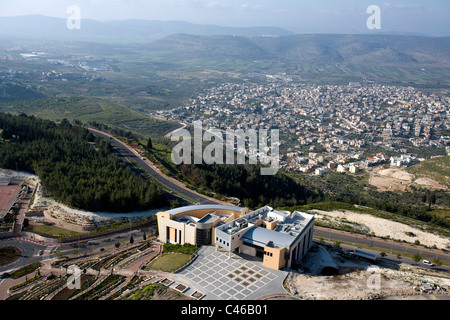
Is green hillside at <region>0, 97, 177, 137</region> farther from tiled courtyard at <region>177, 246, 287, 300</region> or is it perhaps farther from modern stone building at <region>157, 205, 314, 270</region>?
tiled courtyard at <region>177, 246, 287, 300</region>

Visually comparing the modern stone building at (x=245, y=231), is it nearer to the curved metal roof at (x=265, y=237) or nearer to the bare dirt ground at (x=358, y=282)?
the curved metal roof at (x=265, y=237)

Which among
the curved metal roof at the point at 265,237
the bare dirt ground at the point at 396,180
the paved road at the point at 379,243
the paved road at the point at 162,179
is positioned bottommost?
the bare dirt ground at the point at 396,180

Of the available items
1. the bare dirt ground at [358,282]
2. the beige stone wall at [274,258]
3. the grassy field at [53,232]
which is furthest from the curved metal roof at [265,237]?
the grassy field at [53,232]

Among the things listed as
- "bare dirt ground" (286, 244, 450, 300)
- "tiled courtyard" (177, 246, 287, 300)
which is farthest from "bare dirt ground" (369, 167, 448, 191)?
"tiled courtyard" (177, 246, 287, 300)

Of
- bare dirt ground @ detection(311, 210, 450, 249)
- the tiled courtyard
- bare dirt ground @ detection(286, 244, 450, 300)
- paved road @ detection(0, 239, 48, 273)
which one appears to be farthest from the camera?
bare dirt ground @ detection(311, 210, 450, 249)

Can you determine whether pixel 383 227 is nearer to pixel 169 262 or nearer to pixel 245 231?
pixel 245 231
